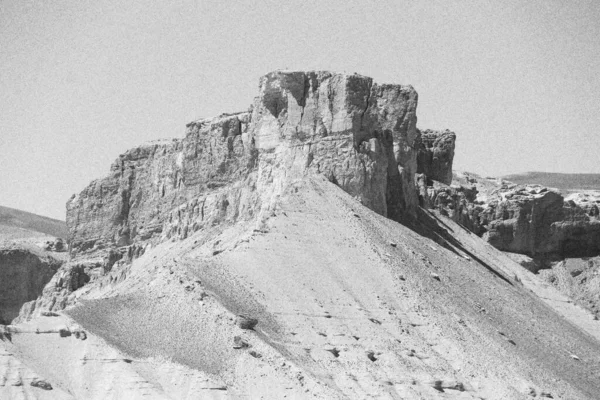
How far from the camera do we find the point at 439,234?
107562 millimetres

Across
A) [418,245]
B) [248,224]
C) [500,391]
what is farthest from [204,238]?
[500,391]

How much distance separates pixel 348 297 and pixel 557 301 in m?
31.2

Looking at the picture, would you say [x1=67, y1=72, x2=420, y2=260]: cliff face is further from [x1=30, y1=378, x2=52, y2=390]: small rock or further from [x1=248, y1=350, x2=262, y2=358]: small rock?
[x1=30, y1=378, x2=52, y2=390]: small rock

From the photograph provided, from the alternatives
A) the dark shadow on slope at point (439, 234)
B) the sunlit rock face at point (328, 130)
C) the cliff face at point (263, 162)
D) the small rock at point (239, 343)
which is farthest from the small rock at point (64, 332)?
the dark shadow on slope at point (439, 234)

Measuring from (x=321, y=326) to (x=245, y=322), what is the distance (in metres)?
5.56

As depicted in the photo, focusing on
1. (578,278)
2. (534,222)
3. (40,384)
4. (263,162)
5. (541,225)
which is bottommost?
(578,278)

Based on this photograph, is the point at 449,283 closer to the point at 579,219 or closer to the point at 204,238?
the point at 204,238

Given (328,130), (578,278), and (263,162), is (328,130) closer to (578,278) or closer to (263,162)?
(263,162)

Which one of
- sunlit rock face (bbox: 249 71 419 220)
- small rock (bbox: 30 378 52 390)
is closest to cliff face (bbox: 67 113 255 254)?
sunlit rock face (bbox: 249 71 419 220)

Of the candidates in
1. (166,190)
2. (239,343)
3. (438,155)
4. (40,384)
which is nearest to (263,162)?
(166,190)

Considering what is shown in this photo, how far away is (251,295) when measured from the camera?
7750 cm

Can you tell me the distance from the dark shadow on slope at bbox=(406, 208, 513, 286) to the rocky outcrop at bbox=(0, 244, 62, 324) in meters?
42.6

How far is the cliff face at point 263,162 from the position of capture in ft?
319

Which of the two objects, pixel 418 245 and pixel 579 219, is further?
pixel 579 219
